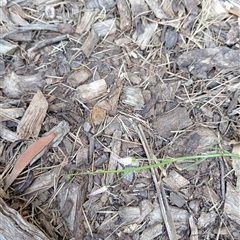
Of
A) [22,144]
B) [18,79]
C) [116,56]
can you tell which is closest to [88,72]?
[116,56]

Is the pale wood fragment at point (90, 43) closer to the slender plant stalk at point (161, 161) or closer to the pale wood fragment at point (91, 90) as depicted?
the pale wood fragment at point (91, 90)

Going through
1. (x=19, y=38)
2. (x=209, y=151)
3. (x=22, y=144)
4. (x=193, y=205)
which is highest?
(x=19, y=38)

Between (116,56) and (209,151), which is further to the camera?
(116,56)

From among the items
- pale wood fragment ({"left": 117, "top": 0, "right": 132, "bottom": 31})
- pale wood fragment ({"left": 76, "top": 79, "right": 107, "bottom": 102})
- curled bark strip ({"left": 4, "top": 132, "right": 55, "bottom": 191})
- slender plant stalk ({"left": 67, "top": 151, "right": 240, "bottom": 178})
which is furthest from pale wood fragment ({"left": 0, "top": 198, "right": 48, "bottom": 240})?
pale wood fragment ({"left": 117, "top": 0, "right": 132, "bottom": 31})

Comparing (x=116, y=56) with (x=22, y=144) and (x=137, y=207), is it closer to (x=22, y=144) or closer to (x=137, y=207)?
(x=22, y=144)

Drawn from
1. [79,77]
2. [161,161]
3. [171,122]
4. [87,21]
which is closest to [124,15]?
[87,21]

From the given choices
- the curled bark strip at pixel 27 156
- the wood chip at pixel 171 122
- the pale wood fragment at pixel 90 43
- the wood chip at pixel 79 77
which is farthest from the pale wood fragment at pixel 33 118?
the wood chip at pixel 171 122
